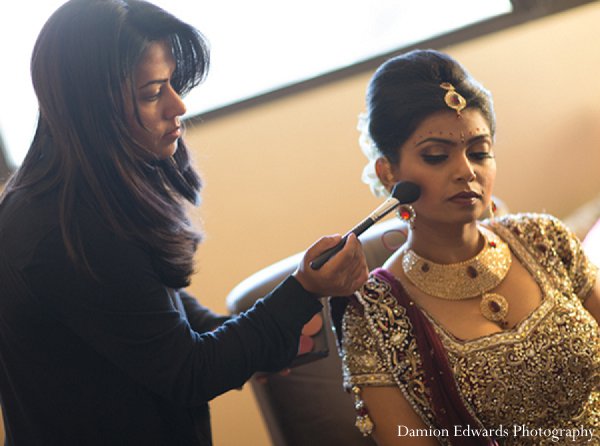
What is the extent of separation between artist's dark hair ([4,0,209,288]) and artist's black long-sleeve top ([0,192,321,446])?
25 mm

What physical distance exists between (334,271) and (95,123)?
0.38 meters

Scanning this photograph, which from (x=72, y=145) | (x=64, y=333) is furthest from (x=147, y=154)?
(x=64, y=333)

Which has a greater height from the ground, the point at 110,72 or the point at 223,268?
the point at 110,72

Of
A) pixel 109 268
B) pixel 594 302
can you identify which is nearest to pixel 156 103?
pixel 109 268

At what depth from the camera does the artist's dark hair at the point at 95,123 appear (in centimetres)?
94

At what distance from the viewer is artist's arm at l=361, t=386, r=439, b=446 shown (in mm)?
1163

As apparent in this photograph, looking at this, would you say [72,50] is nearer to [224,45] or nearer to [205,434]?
[205,434]

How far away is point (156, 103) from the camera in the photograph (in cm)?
100

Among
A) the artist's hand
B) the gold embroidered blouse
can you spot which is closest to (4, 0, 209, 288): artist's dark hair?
the artist's hand

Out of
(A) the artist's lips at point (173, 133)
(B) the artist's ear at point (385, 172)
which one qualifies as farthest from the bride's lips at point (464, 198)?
(A) the artist's lips at point (173, 133)

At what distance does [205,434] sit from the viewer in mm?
1117

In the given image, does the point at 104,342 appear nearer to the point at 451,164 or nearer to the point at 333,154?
the point at 451,164

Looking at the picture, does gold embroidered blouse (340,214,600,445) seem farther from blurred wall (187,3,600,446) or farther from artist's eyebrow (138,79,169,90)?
blurred wall (187,3,600,446)

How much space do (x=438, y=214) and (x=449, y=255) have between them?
8 cm
